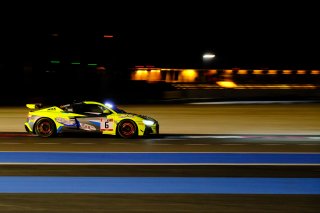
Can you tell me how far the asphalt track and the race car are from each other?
305 mm

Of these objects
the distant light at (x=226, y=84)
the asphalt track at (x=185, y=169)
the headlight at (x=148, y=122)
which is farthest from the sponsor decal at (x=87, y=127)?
the distant light at (x=226, y=84)

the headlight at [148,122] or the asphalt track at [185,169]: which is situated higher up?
the headlight at [148,122]

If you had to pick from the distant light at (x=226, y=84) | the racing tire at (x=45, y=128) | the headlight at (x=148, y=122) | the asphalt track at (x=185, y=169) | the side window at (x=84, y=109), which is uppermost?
the distant light at (x=226, y=84)

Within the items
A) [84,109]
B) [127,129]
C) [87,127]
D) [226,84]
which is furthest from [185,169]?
[226,84]

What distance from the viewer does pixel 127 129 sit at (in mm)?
18344

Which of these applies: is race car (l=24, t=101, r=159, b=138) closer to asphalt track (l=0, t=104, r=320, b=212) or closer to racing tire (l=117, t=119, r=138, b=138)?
racing tire (l=117, t=119, r=138, b=138)

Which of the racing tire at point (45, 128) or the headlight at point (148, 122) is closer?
the racing tire at point (45, 128)

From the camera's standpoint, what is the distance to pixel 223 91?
4816 centimetres

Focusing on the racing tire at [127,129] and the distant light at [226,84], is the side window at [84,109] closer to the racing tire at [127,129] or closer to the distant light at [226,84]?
the racing tire at [127,129]

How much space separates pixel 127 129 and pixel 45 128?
2318 millimetres

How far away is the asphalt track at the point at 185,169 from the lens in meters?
8.85

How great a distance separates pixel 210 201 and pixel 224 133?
1174cm

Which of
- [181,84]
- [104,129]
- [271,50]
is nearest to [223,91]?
[181,84]

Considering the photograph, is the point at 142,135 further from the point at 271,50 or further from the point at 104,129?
the point at 271,50
